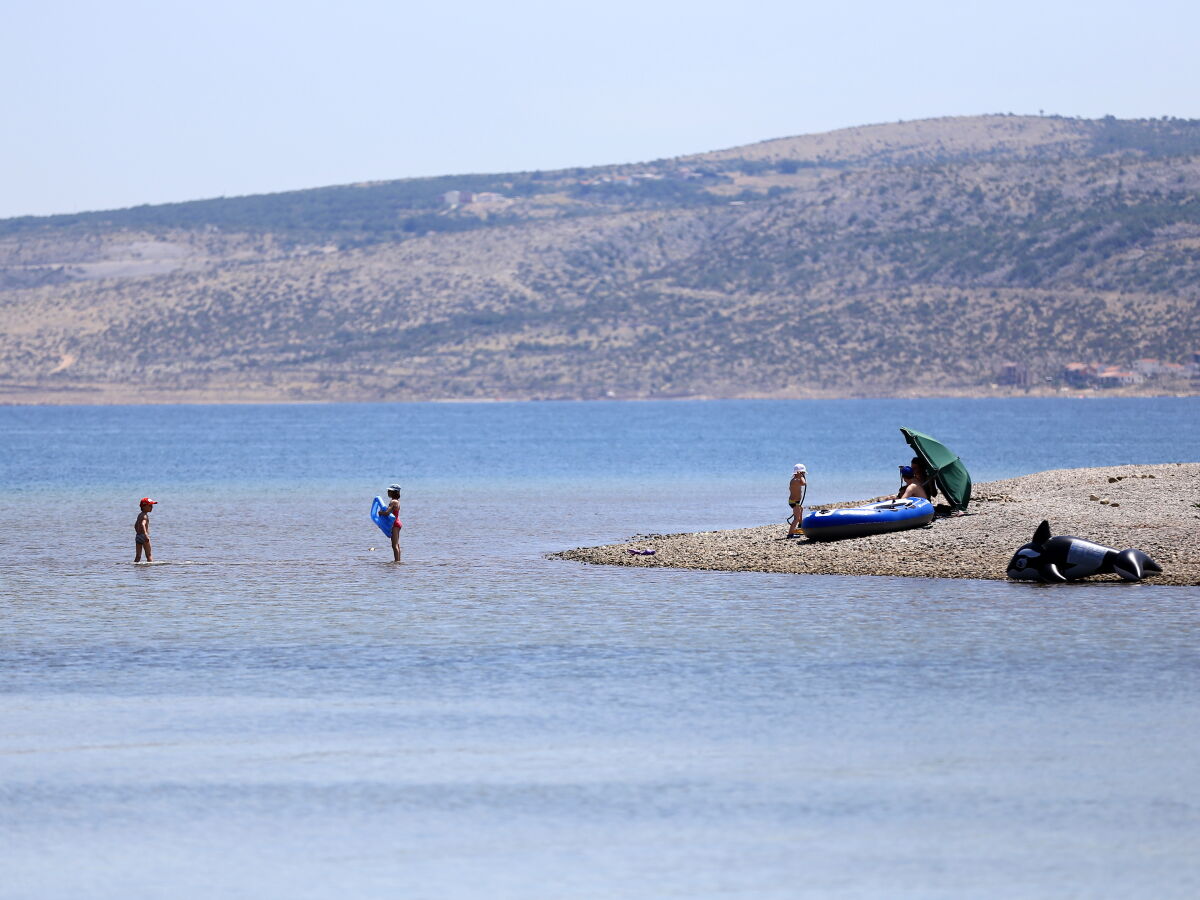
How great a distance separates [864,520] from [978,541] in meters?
2.20

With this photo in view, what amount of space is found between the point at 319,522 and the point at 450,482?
2156 centimetres

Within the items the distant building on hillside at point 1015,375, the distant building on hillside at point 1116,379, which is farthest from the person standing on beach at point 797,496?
the distant building on hillside at point 1015,375

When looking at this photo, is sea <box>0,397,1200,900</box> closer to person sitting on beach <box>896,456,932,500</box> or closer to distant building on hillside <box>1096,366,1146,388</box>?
person sitting on beach <box>896,456,932,500</box>

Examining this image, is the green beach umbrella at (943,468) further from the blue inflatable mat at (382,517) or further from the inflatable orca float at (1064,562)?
the blue inflatable mat at (382,517)

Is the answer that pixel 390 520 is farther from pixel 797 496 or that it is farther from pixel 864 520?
pixel 864 520

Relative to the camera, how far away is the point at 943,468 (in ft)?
115

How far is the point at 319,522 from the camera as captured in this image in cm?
4891

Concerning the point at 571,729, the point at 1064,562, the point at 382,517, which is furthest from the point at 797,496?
the point at 571,729

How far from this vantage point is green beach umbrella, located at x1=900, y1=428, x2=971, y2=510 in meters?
34.9

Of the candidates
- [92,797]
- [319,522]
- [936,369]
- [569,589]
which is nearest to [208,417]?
[936,369]

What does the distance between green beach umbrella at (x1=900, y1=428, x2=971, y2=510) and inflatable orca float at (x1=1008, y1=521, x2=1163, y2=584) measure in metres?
5.77

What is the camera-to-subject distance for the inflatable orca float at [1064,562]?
28894 mm

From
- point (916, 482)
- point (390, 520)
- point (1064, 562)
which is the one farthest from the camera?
point (390, 520)

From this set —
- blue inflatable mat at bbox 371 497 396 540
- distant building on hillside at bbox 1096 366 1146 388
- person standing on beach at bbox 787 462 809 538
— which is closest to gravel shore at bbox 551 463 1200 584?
person standing on beach at bbox 787 462 809 538
